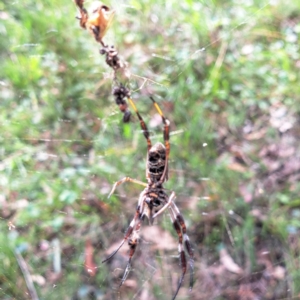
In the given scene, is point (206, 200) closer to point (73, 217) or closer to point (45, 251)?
point (73, 217)

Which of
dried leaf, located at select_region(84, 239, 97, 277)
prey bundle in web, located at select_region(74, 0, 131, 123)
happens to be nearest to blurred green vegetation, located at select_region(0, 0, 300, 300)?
dried leaf, located at select_region(84, 239, 97, 277)

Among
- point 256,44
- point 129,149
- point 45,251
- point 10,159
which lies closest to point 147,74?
point 129,149

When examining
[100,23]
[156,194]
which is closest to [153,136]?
[156,194]

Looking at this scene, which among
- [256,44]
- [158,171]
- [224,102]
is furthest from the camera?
[256,44]

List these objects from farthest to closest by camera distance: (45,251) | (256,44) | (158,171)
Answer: (256,44) → (45,251) → (158,171)

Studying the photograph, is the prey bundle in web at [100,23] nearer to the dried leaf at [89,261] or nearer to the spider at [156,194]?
the spider at [156,194]

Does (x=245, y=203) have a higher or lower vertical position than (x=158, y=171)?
higher

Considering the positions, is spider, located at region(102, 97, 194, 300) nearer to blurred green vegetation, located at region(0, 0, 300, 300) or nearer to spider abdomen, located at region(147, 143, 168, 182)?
spider abdomen, located at region(147, 143, 168, 182)

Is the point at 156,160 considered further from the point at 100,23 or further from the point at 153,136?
the point at 153,136

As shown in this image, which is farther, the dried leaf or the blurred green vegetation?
the blurred green vegetation
